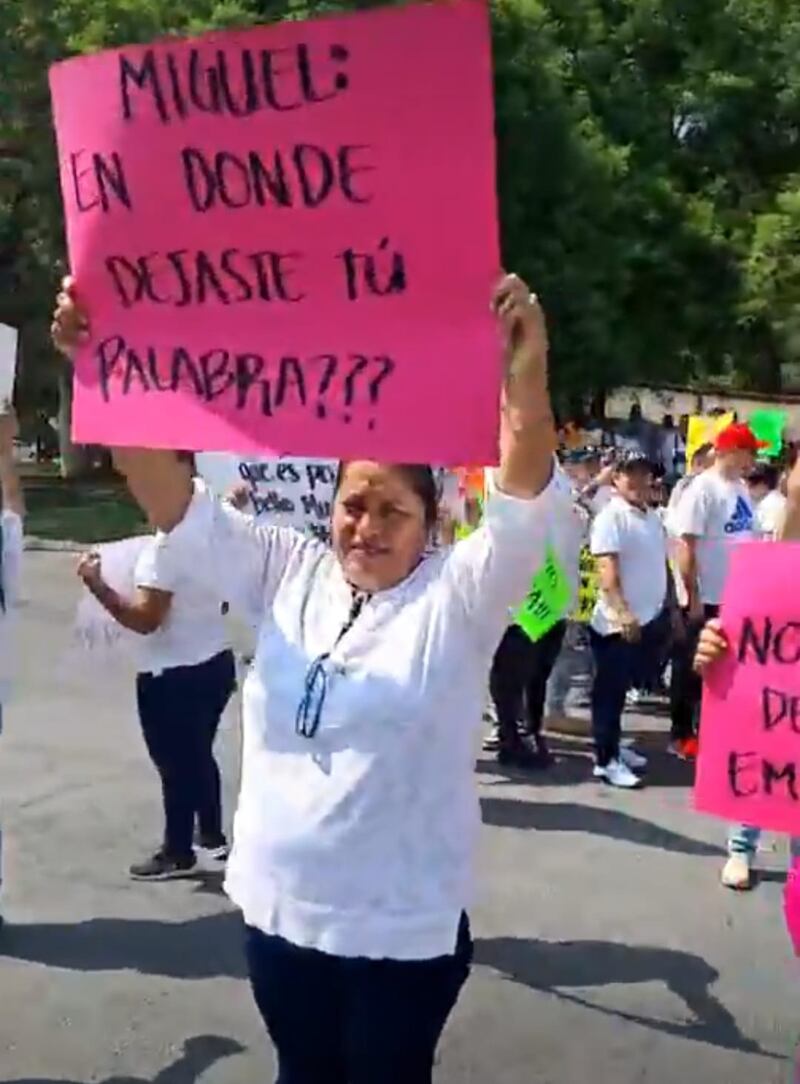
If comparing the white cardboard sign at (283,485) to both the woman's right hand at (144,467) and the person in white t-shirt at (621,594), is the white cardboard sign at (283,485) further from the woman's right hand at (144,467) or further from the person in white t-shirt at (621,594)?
the woman's right hand at (144,467)

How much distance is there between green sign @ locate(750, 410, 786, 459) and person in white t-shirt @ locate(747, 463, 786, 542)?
4.69 meters

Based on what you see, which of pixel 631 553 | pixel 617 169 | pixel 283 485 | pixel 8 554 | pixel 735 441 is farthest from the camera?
pixel 617 169

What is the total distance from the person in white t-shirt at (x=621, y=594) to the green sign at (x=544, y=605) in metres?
0.27

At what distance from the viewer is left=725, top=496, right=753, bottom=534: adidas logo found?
26.8 ft

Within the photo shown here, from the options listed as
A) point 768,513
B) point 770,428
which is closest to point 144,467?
point 768,513

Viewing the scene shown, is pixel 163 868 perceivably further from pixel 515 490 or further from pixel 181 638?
pixel 515 490

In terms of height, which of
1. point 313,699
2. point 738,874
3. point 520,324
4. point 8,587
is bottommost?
point 738,874

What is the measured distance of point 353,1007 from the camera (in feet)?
8.96

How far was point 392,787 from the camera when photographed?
2.67 metres

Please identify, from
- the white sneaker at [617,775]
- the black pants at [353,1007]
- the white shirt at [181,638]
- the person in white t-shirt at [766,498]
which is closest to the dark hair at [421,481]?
the black pants at [353,1007]

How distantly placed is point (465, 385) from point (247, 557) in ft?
1.92

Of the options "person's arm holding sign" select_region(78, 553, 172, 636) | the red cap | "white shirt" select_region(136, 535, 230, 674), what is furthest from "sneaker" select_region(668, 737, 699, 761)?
"person's arm holding sign" select_region(78, 553, 172, 636)

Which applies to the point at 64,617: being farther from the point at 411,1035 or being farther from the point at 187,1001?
the point at 411,1035

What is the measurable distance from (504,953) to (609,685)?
2.72m
